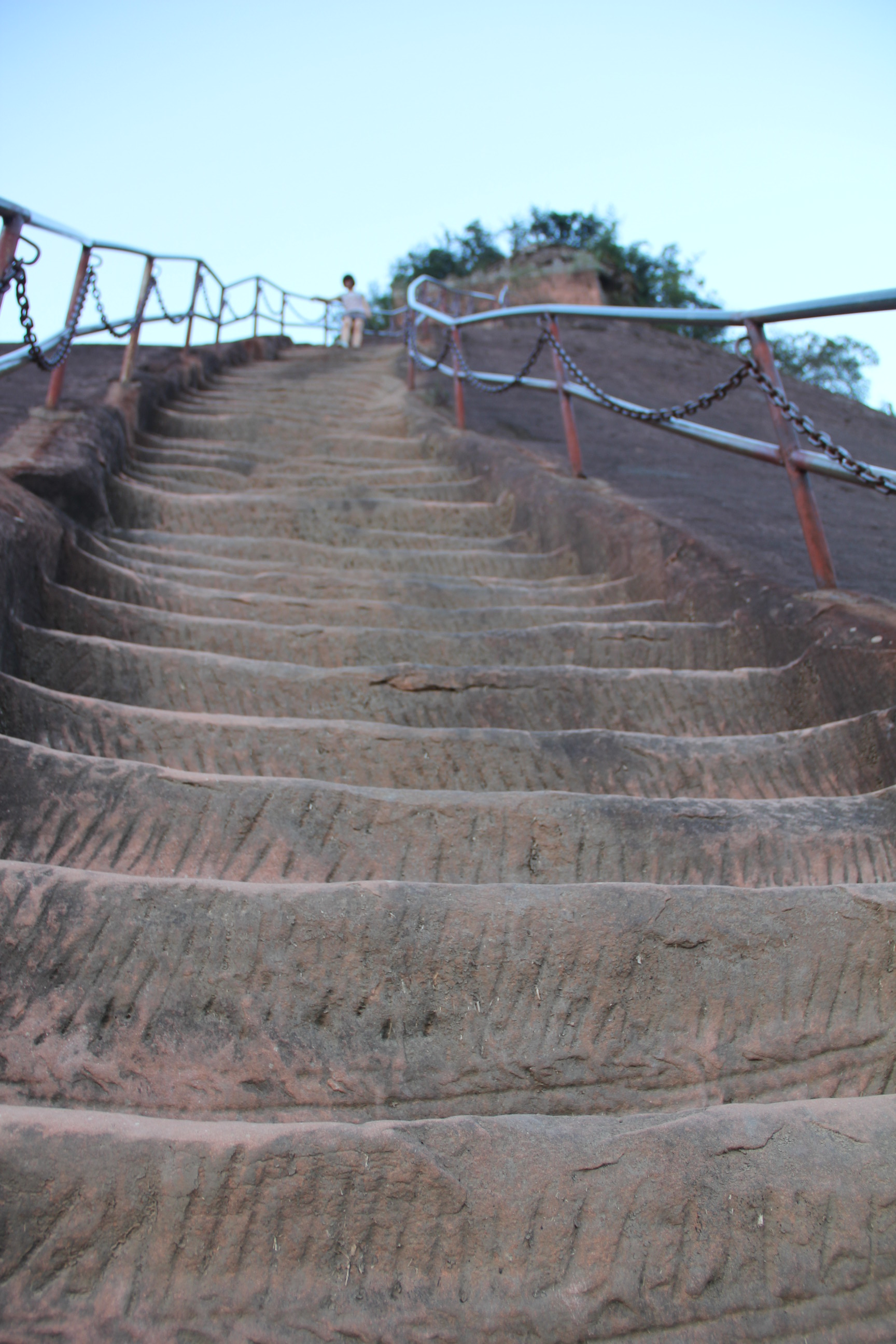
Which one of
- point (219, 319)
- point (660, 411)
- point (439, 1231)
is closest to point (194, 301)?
point (219, 319)

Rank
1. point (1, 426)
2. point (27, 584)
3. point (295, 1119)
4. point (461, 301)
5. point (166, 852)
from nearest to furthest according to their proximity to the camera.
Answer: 1. point (295, 1119)
2. point (166, 852)
3. point (27, 584)
4. point (1, 426)
5. point (461, 301)

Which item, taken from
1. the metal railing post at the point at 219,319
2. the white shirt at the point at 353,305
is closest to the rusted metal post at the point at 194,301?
the metal railing post at the point at 219,319

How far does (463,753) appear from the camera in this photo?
7.20 feet

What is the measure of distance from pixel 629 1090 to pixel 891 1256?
0.41m

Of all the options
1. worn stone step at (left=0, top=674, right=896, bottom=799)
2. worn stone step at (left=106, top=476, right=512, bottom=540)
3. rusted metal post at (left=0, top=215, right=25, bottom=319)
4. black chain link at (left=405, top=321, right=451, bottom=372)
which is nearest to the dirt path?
black chain link at (left=405, top=321, right=451, bottom=372)

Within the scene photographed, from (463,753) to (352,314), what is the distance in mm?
11118

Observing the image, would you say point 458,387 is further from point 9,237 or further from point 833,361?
point 833,361

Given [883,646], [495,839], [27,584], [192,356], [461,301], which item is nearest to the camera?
[495,839]

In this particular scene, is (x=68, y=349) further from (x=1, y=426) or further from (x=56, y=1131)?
(x=56, y=1131)

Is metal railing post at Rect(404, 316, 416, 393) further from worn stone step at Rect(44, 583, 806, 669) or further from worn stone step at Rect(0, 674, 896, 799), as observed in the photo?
worn stone step at Rect(0, 674, 896, 799)

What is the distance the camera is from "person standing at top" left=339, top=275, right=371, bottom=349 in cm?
1208

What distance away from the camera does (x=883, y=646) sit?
7.50 feet

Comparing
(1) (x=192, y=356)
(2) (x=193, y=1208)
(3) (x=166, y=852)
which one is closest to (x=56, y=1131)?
(2) (x=193, y=1208)

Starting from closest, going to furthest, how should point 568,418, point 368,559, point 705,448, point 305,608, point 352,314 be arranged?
1. point 305,608
2. point 368,559
3. point 568,418
4. point 705,448
5. point 352,314
